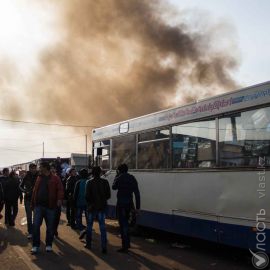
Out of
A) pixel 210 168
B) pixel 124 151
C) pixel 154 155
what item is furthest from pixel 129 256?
pixel 124 151

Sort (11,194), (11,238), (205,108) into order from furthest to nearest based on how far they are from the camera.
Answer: (11,194)
(11,238)
(205,108)

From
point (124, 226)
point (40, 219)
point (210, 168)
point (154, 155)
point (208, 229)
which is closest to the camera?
point (208, 229)

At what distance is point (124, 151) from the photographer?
13484mm

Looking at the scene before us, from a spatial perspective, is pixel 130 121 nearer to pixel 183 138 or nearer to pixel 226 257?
pixel 183 138

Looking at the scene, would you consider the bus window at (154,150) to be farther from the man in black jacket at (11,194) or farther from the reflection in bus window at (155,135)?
the man in black jacket at (11,194)

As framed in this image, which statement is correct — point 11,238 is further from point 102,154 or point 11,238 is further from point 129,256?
point 102,154

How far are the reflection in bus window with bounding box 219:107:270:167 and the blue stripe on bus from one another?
1.11 metres

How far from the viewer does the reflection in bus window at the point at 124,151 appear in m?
12.9

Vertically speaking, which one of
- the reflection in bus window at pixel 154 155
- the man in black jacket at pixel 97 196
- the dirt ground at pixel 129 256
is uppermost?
the reflection in bus window at pixel 154 155

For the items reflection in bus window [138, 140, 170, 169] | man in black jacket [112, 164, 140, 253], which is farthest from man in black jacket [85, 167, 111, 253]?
reflection in bus window [138, 140, 170, 169]

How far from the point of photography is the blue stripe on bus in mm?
8188

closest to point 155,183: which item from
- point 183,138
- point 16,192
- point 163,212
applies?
point 163,212

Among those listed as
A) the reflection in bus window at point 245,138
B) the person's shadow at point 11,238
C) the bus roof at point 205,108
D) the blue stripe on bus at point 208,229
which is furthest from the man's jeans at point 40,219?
the reflection in bus window at point 245,138

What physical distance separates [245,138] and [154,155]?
11.1 feet
